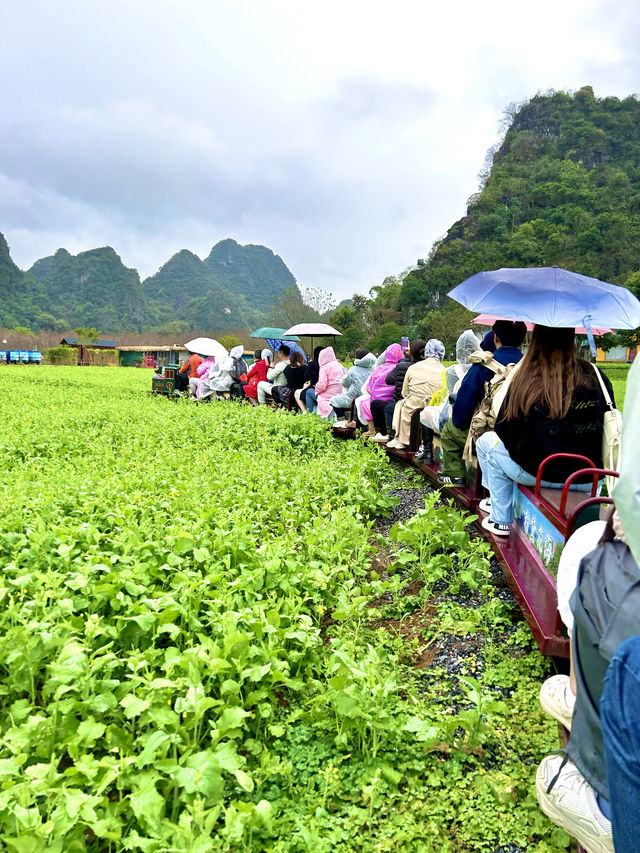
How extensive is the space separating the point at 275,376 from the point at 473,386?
7.61 m

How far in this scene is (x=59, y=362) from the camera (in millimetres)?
46656

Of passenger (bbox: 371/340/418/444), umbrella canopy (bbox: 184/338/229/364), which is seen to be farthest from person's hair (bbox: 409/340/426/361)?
umbrella canopy (bbox: 184/338/229/364)

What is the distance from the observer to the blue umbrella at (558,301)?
3785 millimetres

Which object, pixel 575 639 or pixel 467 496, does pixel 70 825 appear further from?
pixel 467 496

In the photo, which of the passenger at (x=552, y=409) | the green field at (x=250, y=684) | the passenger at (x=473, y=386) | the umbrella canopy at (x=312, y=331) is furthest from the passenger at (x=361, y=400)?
the passenger at (x=552, y=409)

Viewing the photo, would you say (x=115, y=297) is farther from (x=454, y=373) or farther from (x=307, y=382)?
(x=454, y=373)

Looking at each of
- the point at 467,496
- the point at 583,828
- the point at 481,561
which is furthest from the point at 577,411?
the point at 583,828

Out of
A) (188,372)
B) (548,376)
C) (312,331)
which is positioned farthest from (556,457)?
(188,372)

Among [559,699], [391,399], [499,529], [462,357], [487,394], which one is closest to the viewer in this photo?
[559,699]

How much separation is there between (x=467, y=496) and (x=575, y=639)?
3670mm

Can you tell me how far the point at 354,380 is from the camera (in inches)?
374

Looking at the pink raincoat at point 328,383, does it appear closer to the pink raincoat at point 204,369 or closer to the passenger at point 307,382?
the passenger at point 307,382

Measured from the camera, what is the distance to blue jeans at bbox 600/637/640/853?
105 cm

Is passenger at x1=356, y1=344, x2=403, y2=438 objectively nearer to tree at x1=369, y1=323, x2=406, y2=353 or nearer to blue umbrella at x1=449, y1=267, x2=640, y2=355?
blue umbrella at x1=449, y1=267, x2=640, y2=355
